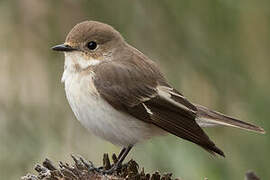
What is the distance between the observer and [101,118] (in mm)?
4090

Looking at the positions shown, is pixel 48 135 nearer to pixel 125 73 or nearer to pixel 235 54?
pixel 125 73

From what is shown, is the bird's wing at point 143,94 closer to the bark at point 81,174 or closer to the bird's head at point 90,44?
the bird's head at point 90,44

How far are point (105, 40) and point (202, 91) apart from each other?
766mm

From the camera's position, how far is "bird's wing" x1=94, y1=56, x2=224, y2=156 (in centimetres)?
420

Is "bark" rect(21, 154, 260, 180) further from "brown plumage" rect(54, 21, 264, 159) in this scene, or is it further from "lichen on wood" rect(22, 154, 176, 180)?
"brown plumage" rect(54, 21, 264, 159)

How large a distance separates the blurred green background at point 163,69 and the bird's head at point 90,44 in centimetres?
19

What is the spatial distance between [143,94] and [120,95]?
15 centimetres

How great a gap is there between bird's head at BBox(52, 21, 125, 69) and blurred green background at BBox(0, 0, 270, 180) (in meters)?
0.19

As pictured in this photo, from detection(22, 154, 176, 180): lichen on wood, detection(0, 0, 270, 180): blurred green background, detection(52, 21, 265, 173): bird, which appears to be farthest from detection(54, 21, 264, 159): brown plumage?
detection(22, 154, 176, 180): lichen on wood

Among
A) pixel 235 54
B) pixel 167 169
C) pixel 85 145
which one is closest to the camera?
pixel 167 169

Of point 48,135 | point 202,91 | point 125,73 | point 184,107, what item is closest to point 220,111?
point 202,91

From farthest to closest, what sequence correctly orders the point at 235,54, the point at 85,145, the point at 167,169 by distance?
1. the point at 85,145
2. the point at 235,54
3. the point at 167,169

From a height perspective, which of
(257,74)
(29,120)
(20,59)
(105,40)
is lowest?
(29,120)

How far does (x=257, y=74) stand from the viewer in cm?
434
